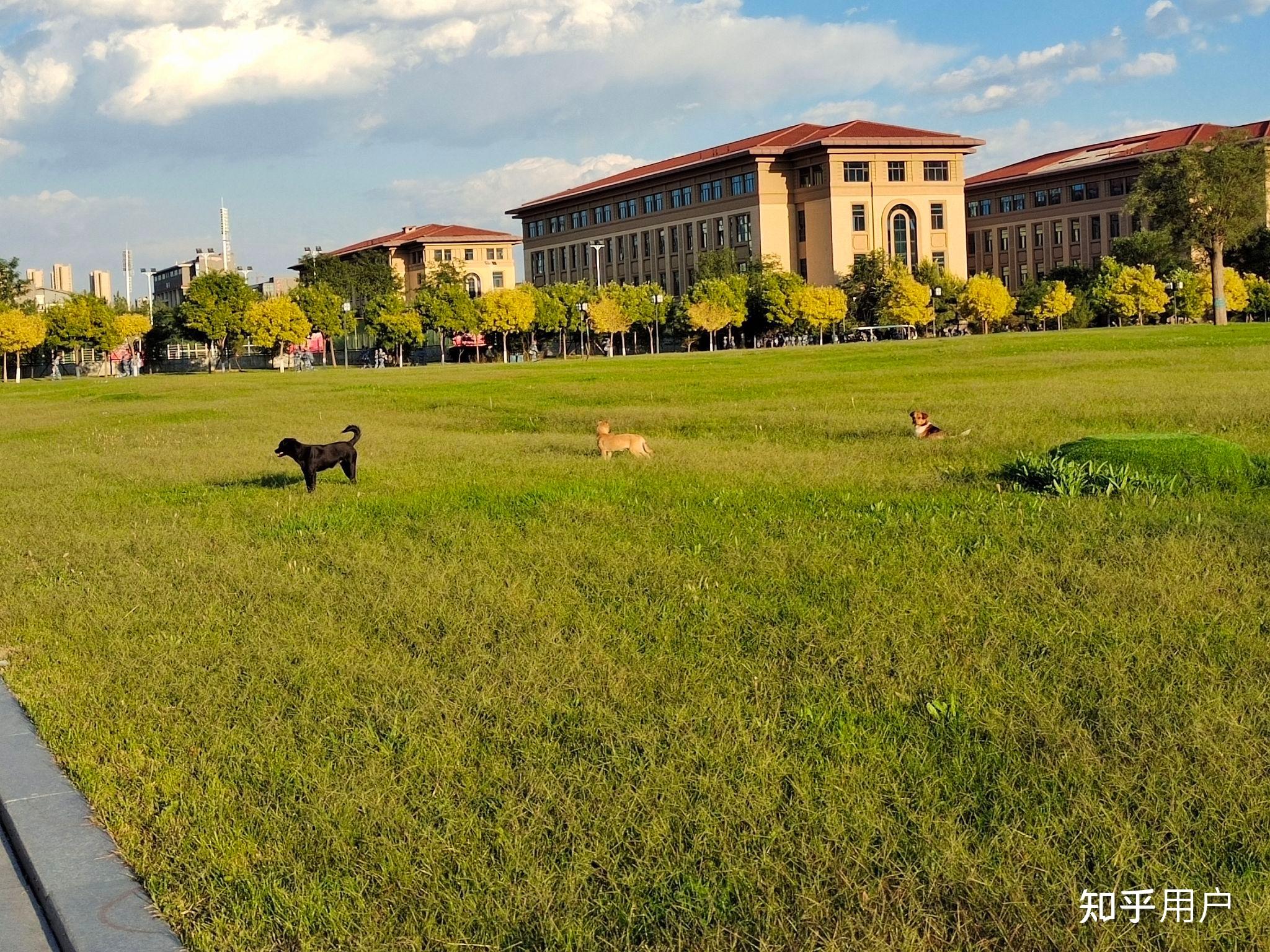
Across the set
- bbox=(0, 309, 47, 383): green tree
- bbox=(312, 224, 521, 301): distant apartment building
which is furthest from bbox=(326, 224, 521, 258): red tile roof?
bbox=(0, 309, 47, 383): green tree

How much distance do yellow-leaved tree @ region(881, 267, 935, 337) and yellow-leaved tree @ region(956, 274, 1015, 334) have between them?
2.16m

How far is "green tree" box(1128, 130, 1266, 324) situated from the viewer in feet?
199

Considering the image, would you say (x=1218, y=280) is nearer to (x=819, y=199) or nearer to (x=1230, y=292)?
(x=1230, y=292)

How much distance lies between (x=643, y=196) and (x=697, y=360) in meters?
68.7

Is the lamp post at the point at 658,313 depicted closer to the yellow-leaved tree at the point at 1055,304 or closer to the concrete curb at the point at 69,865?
the yellow-leaved tree at the point at 1055,304

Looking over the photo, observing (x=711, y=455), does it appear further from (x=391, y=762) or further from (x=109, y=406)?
(x=109, y=406)

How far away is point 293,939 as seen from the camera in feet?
10.8

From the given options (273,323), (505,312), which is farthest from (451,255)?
(273,323)

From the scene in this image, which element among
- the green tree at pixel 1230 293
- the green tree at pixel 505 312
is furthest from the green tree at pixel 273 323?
the green tree at pixel 1230 293

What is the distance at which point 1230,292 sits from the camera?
74938 millimetres

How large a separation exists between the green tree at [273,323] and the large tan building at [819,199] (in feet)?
77.3

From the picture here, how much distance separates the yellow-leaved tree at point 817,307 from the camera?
256ft

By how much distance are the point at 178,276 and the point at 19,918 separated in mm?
176594

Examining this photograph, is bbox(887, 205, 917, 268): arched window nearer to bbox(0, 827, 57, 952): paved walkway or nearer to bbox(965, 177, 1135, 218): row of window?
bbox(965, 177, 1135, 218): row of window
